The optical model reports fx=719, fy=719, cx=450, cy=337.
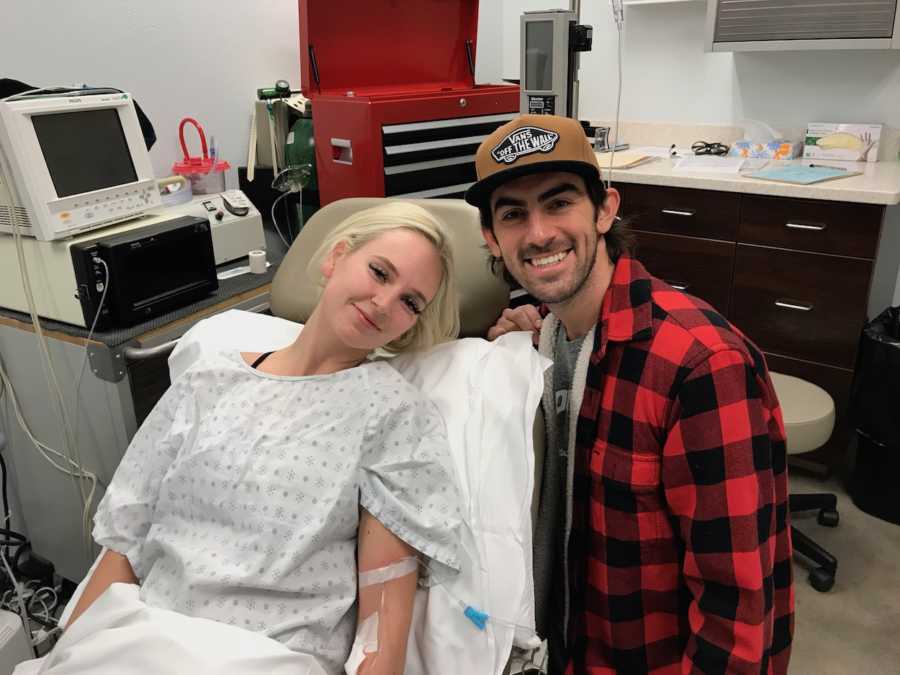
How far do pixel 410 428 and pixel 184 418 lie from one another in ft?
1.36

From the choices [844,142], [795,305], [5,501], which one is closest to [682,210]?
[795,305]

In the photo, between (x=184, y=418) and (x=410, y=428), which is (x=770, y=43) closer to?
(x=410, y=428)

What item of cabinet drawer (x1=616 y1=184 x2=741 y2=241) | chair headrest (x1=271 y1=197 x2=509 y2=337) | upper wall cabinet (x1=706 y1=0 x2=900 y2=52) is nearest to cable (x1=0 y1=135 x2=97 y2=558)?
chair headrest (x1=271 y1=197 x2=509 y2=337)

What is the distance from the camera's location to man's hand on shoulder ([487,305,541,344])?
144 centimetres

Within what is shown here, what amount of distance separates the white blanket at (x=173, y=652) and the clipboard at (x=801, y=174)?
2.16 m

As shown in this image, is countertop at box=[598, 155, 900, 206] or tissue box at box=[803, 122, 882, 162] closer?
countertop at box=[598, 155, 900, 206]

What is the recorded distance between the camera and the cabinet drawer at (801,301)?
2.36 metres

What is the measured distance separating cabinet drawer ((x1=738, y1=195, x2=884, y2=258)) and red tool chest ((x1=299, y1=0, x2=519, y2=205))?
0.93 m

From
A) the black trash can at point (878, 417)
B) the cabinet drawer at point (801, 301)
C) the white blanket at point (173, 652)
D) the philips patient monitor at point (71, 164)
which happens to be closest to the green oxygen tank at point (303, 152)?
the philips patient monitor at point (71, 164)

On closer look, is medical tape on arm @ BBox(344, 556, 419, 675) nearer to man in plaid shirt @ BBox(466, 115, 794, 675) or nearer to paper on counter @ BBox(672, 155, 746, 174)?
man in plaid shirt @ BBox(466, 115, 794, 675)

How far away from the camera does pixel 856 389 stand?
2395mm

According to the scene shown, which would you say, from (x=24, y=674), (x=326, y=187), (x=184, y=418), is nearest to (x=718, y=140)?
(x=326, y=187)

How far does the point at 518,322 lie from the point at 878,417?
4.96 ft

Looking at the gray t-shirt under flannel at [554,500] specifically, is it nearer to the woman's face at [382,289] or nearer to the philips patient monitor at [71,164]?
the woman's face at [382,289]
